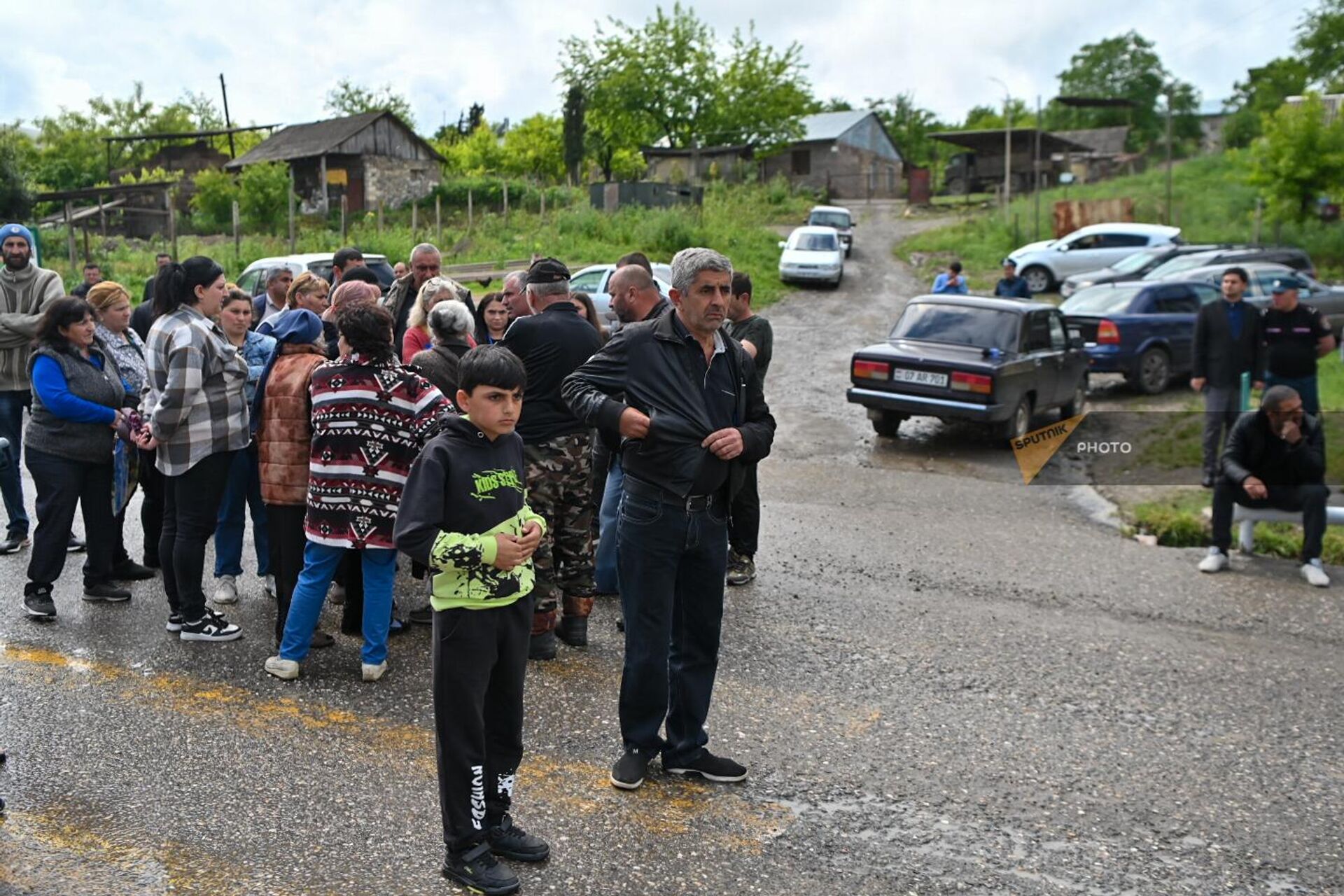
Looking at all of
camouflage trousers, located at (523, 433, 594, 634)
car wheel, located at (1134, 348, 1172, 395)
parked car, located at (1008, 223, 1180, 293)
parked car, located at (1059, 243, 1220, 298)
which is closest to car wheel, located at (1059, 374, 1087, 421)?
car wheel, located at (1134, 348, 1172, 395)

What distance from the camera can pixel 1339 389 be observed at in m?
16.6

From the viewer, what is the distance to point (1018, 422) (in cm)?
1364

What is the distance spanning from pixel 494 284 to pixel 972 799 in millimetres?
24125

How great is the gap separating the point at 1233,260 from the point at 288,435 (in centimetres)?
2318

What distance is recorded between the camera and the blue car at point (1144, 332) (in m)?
16.9

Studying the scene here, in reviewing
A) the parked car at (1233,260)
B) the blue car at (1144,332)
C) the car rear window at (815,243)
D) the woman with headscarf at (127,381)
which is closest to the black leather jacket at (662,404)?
the woman with headscarf at (127,381)

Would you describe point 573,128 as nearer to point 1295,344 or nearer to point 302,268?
point 302,268

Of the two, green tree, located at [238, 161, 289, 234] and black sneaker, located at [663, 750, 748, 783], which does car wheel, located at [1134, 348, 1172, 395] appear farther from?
green tree, located at [238, 161, 289, 234]

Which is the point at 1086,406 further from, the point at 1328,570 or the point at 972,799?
the point at 972,799

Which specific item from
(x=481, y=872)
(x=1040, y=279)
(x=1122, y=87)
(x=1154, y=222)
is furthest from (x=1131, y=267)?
(x=1122, y=87)

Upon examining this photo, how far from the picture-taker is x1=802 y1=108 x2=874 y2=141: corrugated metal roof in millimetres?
69562

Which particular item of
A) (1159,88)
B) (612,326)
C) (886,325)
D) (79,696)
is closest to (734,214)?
(886,325)

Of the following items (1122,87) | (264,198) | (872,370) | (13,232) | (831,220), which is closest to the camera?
(13,232)

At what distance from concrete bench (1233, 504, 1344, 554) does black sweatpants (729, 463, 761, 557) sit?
154 inches
